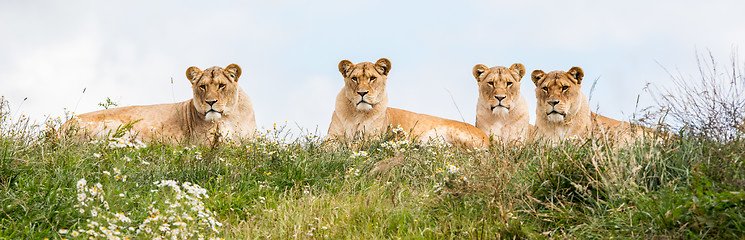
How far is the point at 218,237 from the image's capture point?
5.54 meters

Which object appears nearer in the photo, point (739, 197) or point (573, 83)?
point (739, 197)

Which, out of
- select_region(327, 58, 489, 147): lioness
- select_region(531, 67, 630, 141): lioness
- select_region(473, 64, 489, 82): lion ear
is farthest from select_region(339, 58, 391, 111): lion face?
select_region(531, 67, 630, 141): lioness

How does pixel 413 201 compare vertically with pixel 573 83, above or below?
below

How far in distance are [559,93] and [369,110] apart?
8.40ft

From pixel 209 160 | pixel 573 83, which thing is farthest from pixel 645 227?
pixel 573 83

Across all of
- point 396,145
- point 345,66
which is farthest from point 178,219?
point 345,66

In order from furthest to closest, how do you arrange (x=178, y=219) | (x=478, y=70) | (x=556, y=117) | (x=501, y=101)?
1. (x=478, y=70)
2. (x=501, y=101)
3. (x=556, y=117)
4. (x=178, y=219)

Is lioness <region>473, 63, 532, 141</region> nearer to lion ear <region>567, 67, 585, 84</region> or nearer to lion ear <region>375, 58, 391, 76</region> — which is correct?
lion ear <region>567, 67, 585, 84</region>

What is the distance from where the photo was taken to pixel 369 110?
1043cm

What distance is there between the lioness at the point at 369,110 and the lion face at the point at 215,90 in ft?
4.74

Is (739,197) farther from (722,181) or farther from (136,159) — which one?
(136,159)

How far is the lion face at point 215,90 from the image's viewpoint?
1007 centimetres

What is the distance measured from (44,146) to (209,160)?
5.40 ft

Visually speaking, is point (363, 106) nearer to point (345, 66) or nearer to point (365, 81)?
point (365, 81)
